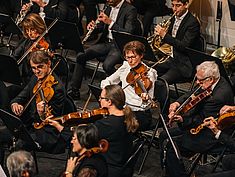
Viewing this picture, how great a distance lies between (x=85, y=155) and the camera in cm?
506

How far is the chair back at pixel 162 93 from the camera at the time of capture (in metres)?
6.35

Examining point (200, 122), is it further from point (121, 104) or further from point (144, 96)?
point (121, 104)

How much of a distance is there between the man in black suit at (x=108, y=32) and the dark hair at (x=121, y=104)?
6.43 feet

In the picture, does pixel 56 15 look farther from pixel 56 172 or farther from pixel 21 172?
pixel 21 172

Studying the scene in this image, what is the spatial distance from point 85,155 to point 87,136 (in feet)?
0.43

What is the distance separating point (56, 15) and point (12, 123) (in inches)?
123

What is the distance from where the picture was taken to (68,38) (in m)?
7.27

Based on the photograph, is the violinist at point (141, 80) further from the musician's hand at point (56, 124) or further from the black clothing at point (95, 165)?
the black clothing at point (95, 165)

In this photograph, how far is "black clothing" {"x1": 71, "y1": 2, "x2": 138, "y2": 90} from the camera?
25.2 ft

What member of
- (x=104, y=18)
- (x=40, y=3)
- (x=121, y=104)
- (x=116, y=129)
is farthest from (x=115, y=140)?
(x=40, y=3)

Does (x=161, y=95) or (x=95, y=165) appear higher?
(x=95, y=165)

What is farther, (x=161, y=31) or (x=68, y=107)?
(x=161, y=31)

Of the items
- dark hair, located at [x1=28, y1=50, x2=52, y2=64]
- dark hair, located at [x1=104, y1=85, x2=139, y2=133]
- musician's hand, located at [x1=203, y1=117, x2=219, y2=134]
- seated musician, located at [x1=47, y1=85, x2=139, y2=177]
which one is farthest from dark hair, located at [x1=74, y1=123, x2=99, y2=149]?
dark hair, located at [x1=28, y1=50, x2=52, y2=64]

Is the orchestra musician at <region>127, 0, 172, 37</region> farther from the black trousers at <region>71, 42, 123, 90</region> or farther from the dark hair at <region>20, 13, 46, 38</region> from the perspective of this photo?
the dark hair at <region>20, 13, 46, 38</region>
